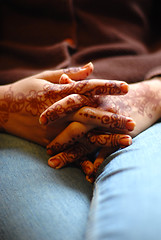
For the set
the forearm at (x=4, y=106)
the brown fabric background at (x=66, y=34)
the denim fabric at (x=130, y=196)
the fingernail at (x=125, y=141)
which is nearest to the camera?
the denim fabric at (x=130, y=196)

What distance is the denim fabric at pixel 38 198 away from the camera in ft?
1.59

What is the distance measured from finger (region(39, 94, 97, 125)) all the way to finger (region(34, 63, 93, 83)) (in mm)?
90

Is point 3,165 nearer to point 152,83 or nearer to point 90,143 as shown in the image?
point 90,143

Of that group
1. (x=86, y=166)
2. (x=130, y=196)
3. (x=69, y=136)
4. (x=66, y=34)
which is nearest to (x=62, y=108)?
(x=69, y=136)

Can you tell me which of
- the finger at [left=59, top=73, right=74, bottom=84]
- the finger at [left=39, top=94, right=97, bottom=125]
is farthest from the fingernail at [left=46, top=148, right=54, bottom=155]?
the finger at [left=59, top=73, right=74, bottom=84]

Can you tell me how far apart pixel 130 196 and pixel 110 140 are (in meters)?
0.20

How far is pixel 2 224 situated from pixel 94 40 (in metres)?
0.78

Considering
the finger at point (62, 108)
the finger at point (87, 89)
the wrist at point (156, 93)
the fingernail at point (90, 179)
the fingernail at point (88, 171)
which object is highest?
the finger at point (87, 89)

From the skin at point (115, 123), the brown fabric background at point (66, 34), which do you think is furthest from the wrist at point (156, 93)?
the brown fabric background at point (66, 34)

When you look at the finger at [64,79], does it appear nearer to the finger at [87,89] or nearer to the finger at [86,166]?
the finger at [87,89]

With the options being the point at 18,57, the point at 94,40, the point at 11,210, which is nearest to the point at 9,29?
the point at 18,57

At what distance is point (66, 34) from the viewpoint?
3.09 feet

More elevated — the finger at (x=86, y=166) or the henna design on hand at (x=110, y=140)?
the henna design on hand at (x=110, y=140)

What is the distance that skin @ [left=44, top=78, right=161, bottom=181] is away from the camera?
2.02 feet
